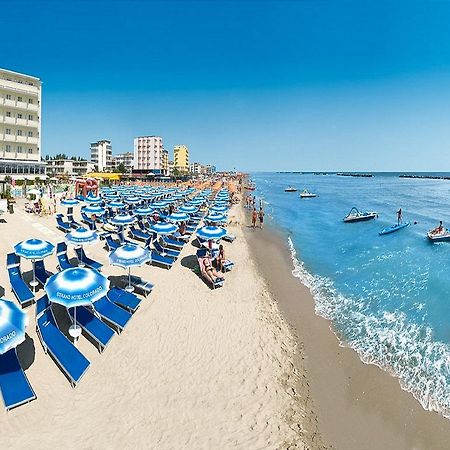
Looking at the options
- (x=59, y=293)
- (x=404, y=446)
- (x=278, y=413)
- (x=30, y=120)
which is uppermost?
(x=30, y=120)

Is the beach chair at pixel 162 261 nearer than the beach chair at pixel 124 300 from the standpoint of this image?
No

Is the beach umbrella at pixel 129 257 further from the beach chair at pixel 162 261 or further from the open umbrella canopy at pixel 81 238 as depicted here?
the beach chair at pixel 162 261

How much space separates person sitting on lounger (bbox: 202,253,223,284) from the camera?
12762 millimetres

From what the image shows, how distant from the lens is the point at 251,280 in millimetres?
14133

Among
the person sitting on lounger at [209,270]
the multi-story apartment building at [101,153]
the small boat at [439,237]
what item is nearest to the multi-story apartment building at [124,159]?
Result: the multi-story apartment building at [101,153]

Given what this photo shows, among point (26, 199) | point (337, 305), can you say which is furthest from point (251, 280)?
point (26, 199)

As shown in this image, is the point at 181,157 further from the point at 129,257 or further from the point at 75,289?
the point at 75,289

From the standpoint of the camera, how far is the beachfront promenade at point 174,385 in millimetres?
5773

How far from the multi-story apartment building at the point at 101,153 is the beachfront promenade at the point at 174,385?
129 metres

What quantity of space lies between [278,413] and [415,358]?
5.32 metres

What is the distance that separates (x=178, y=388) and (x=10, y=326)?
12.1 ft

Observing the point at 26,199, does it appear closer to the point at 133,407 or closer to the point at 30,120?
the point at 30,120

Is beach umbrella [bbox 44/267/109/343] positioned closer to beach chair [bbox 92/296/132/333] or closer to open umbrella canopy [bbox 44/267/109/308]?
open umbrella canopy [bbox 44/267/109/308]

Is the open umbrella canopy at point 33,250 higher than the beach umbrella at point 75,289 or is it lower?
higher
